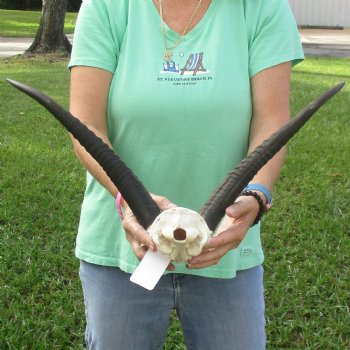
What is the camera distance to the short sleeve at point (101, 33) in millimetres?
2082

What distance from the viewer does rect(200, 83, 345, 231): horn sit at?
183 centimetres

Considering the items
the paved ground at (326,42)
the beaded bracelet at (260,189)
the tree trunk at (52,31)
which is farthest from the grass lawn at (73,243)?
the paved ground at (326,42)

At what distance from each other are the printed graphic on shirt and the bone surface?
0.52m

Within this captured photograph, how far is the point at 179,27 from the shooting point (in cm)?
214

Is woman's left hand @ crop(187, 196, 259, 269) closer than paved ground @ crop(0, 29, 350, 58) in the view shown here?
Yes

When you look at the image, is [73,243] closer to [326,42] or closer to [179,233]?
[179,233]

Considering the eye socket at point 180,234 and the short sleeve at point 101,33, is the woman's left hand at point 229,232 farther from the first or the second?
the short sleeve at point 101,33

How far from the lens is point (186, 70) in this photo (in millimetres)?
2080

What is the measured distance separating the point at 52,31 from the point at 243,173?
16634mm

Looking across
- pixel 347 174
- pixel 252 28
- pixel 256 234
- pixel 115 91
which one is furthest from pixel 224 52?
pixel 347 174

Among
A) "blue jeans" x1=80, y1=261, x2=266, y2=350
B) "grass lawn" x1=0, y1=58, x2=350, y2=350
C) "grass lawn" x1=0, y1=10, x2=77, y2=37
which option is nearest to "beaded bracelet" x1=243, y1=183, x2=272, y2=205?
"blue jeans" x1=80, y1=261, x2=266, y2=350


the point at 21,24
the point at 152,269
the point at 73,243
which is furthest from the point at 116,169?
the point at 21,24

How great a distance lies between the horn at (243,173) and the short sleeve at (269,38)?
327mm

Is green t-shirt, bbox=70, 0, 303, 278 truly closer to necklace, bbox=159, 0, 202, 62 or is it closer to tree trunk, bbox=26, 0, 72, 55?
necklace, bbox=159, 0, 202, 62
